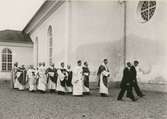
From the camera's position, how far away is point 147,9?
17750 mm

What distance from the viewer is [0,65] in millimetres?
32938

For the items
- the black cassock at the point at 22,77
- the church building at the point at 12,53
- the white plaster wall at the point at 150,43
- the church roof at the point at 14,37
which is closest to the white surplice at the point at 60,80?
the black cassock at the point at 22,77

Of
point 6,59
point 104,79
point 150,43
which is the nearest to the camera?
point 104,79

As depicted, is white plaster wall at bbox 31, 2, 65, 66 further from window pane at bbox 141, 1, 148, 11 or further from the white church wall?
window pane at bbox 141, 1, 148, 11

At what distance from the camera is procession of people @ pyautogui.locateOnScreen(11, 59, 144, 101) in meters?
12.3

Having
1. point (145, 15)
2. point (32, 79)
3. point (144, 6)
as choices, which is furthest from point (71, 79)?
point (144, 6)

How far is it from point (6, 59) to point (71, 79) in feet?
60.8

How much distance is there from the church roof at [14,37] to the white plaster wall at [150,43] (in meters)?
17.4

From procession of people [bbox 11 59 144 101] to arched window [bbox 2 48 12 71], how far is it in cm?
1323

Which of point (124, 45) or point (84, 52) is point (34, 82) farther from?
point (124, 45)

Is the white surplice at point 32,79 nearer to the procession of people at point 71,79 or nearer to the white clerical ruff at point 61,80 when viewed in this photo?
the procession of people at point 71,79

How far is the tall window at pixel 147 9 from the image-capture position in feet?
56.8

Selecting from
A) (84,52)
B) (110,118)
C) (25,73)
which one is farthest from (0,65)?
(110,118)

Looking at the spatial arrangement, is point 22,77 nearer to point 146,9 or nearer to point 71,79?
point 71,79
